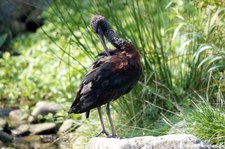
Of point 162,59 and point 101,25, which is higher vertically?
point 101,25

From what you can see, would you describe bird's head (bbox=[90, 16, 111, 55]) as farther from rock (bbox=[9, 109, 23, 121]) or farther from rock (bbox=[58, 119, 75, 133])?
rock (bbox=[9, 109, 23, 121])

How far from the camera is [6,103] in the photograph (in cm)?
867

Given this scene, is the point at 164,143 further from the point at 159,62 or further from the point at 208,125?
the point at 159,62

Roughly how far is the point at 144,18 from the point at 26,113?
211cm

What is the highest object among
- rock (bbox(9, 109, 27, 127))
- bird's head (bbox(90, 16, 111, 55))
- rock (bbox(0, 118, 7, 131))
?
bird's head (bbox(90, 16, 111, 55))

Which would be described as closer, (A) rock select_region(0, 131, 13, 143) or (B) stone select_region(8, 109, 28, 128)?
(A) rock select_region(0, 131, 13, 143)

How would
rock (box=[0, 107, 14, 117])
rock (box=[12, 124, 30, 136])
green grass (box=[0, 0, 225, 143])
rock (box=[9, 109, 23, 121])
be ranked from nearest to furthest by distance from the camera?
green grass (box=[0, 0, 225, 143]) → rock (box=[12, 124, 30, 136]) → rock (box=[9, 109, 23, 121]) → rock (box=[0, 107, 14, 117])

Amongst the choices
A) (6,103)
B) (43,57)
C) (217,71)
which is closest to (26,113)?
(6,103)

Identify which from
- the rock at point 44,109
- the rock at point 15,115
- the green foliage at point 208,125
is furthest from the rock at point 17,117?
the green foliage at point 208,125

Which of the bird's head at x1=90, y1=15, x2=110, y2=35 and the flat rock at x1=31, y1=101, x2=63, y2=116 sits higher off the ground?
the bird's head at x1=90, y1=15, x2=110, y2=35

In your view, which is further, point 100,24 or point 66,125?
point 66,125

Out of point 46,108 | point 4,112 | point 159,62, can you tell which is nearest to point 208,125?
point 159,62

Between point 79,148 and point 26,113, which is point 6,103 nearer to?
point 26,113

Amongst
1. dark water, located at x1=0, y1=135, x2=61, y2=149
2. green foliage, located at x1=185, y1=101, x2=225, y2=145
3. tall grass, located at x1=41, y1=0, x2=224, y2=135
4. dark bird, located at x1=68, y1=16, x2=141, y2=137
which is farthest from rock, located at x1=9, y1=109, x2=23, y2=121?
green foliage, located at x1=185, y1=101, x2=225, y2=145
